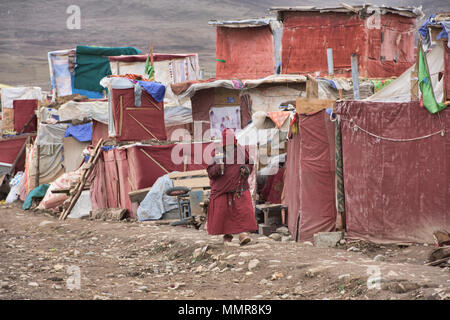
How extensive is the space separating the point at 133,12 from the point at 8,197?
91.0 meters

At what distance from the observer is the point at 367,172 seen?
921 centimetres

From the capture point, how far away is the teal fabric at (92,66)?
28.8 metres

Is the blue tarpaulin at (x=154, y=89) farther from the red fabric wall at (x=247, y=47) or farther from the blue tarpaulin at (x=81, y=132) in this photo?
the red fabric wall at (x=247, y=47)

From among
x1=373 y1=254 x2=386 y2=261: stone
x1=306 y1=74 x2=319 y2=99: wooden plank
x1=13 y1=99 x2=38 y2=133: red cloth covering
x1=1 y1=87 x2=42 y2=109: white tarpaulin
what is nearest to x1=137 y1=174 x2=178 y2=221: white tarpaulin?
x1=306 y1=74 x2=319 y2=99: wooden plank

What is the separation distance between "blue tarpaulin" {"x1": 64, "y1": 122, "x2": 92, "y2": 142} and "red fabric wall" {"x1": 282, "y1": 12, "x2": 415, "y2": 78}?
7.42 m

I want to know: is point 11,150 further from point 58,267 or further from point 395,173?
point 395,173

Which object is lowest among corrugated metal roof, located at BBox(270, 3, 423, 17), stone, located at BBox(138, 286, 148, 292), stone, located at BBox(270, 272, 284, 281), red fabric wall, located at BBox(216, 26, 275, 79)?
stone, located at BBox(138, 286, 148, 292)

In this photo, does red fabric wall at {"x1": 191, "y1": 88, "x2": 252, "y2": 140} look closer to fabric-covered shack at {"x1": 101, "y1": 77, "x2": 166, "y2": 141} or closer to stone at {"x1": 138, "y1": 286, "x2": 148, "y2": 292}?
fabric-covered shack at {"x1": 101, "y1": 77, "x2": 166, "y2": 141}

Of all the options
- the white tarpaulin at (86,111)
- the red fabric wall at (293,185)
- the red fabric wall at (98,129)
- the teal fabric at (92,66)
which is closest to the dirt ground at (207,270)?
the red fabric wall at (293,185)

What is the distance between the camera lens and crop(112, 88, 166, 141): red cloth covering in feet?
54.0

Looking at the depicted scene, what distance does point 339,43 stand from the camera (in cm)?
2234

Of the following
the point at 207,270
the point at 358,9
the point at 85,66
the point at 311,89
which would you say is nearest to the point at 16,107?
the point at 85,66

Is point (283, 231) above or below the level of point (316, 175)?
below

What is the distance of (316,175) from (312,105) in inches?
43.4
